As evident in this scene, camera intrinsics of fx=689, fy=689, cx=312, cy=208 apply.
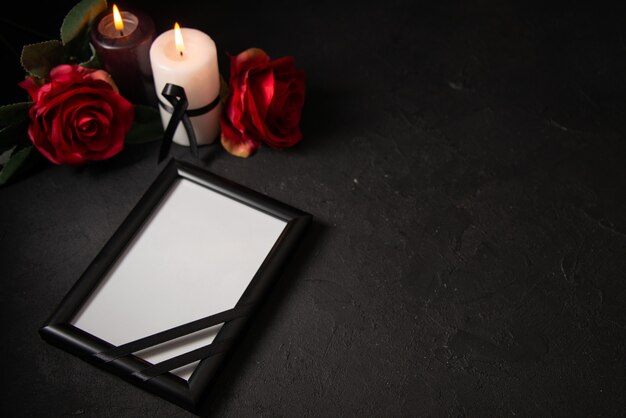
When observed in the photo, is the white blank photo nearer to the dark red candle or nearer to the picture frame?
the picture frame

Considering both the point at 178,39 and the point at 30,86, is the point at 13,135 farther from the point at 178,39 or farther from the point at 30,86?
the point at 178,39

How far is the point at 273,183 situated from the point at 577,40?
430 mm

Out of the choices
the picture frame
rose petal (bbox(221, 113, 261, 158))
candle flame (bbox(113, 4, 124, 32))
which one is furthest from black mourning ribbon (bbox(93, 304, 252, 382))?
candle flame (bbox(113, 4, 124, 32))

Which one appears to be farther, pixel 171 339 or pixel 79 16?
pixel 79 16

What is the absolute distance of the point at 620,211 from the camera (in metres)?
0.72

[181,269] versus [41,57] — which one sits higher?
[41,57]

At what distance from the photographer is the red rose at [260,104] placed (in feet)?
2.26

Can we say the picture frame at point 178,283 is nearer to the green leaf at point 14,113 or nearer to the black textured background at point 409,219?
the black textured background at point 409,219

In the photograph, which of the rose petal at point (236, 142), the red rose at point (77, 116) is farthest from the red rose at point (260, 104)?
the red rose at point (77, 116)

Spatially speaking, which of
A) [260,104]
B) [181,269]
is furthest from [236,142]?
[181,269]

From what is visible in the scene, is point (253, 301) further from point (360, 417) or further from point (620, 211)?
point (620, 211)

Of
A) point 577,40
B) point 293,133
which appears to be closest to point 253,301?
point 293,133

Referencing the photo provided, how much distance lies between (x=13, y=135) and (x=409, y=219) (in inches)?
16.0

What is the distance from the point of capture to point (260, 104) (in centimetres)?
70
